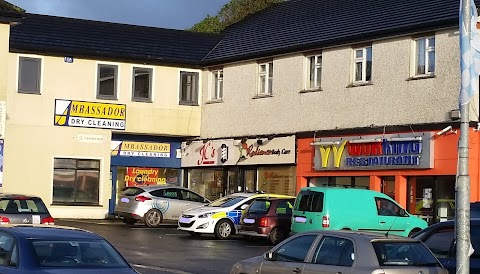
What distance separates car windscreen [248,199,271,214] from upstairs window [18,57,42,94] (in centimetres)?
1269

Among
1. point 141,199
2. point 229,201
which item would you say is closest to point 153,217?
point 141,199

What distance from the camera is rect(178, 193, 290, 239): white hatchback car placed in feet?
96.9

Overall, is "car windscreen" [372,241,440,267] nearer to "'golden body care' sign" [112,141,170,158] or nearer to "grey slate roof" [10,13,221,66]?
"grey slate roof" [10,13,221,66]

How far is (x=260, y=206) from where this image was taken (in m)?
28.9

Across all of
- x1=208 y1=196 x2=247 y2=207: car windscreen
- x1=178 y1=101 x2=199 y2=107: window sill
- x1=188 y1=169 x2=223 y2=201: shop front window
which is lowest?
x1=208 y1=196 x2=247 y2=207: car windscreen

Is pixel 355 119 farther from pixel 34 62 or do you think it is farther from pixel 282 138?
pixel 34 62

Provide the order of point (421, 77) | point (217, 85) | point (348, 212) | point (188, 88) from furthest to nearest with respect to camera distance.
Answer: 1. point (188, 88)
2. point (217, 85)
3. point (421, 77)
4. point (348, 212)

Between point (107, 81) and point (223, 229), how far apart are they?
11.9m

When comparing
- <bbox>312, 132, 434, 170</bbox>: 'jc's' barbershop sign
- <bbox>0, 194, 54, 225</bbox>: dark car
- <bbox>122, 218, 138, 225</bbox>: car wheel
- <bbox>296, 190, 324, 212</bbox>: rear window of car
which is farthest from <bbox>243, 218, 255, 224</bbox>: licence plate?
<bbox>0, 194, 54, 225</bbox>: dark car

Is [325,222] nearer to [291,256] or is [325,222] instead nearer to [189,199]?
[291,256]

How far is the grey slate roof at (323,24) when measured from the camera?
30.9m

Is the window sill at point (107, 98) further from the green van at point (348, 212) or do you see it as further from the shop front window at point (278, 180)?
the green van at point (348, 212)

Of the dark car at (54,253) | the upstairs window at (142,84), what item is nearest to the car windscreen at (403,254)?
the dark car at (54,253)

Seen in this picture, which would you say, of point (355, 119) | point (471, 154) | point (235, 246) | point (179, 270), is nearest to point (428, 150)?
point (471, 154)
